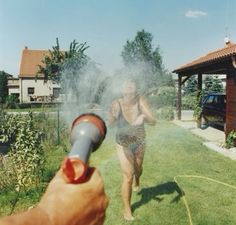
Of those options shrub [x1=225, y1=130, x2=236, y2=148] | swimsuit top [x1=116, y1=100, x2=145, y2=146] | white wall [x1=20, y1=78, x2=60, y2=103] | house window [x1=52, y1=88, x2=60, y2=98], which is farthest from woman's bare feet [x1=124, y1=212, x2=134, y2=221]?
white wall [x1=20, y1=78, x2=60, y2=103]

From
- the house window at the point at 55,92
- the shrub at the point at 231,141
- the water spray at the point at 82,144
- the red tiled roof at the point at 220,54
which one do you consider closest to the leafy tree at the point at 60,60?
the house window at the point at 55,92

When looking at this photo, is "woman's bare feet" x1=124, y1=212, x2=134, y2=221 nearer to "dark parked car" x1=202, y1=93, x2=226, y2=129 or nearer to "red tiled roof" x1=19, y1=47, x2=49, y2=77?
"dark parked car" x1=202, y1=93, x2=226, y2=129

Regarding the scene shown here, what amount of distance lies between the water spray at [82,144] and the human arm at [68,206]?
0.02 metres

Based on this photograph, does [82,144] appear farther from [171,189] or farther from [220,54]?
[220,54]

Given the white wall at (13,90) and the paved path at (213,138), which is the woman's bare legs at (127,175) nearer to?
the paved path at (213,138)

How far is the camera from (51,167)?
9.52 m

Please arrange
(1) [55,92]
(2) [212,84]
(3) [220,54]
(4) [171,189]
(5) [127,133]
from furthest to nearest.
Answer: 1. (1) [55,92]
2. (2) [212,84]
3. (3) [220,54]
4. (4) [171,189]
5. (5) [127,133]

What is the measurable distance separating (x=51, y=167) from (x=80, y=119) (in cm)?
850

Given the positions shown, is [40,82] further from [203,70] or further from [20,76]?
[203,70]

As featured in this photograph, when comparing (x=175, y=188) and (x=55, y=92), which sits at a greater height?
(x=55, y=92)

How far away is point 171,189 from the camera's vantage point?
7.32m

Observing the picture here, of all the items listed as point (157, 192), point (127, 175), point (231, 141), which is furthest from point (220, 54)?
point (127, 175)

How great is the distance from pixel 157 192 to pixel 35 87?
48.0m

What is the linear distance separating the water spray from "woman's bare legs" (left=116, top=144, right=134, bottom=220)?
4.52 metres
